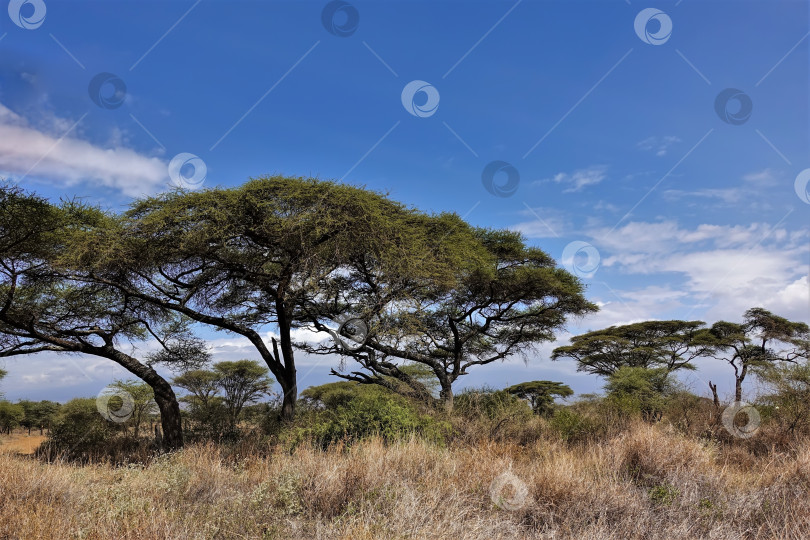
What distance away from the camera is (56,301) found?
15.7 metres

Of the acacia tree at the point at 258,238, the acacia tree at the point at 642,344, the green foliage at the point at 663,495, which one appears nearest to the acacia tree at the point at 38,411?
the acacia tree at the point at 258,238

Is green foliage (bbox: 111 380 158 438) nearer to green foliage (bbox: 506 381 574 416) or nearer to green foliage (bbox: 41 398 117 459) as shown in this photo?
green foliage (bbox: 41 398 117 459)

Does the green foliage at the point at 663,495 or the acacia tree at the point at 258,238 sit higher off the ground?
the acacia tree at the point at 258,238

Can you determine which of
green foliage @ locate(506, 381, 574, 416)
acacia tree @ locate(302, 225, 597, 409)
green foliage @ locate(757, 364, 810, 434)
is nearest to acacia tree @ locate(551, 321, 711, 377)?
green foliage @ locate(506, 381, 574, 416)

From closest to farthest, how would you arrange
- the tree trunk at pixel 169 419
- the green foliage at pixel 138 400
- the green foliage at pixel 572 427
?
the green foliage at pixel 572 427 < the tree trunk at pixel 169 419 < the green foliage at pixel 138 400

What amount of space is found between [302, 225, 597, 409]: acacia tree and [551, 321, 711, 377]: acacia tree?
323 inches

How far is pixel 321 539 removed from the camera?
15.1 ft

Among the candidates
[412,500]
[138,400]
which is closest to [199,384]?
[138,400]

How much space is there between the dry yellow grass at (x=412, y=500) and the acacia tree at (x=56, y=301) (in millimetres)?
7572

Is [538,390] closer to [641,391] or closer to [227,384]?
[641,391]

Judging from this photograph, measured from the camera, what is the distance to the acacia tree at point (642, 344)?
2850 cm

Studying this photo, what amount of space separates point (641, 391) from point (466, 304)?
7.17 meters

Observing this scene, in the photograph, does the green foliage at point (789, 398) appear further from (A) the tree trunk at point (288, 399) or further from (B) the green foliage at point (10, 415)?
(B) the green foliage at point (10, 415)

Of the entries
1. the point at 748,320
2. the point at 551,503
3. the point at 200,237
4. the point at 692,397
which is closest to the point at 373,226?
the point at 200,237
